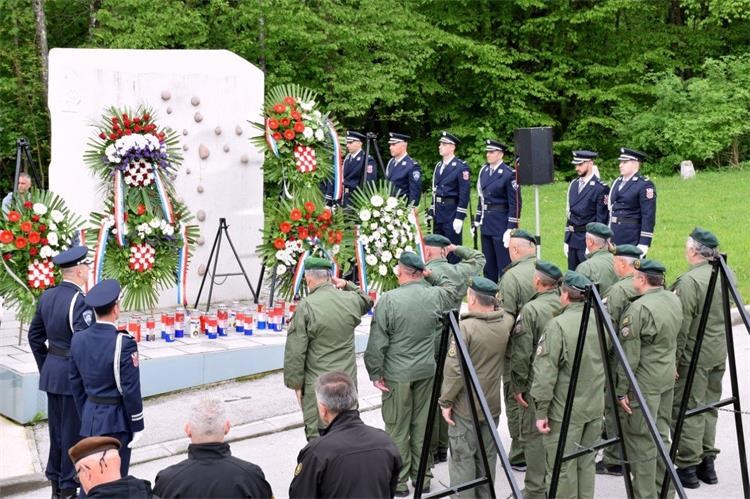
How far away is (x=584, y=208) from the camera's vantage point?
41.2ft

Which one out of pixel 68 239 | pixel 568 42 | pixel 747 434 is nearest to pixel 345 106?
Result: pixel 568 42

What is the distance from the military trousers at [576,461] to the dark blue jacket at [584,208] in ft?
20.0

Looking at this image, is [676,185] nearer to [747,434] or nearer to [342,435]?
[747,434]

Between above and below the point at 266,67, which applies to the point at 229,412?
below

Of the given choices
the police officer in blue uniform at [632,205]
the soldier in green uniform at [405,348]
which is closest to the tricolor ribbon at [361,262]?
the police officer in blue uniform at [632,205]

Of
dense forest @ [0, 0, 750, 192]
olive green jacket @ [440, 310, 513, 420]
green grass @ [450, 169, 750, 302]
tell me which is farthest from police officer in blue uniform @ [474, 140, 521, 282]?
dense forest @ [0, 0, 750, 192]

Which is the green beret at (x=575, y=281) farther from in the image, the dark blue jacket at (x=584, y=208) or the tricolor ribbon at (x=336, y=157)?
the dark blue jacket at (x=584, y=208)

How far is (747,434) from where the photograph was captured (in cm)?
862

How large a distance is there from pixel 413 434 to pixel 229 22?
16.4m

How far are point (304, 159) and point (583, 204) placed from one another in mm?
3421

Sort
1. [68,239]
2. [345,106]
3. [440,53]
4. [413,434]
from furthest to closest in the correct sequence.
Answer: [440,53] → [345,106] → [68,239] → [413,434]

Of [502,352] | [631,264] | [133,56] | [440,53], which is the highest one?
[440,53]

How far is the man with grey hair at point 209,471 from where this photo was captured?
13.9 feet

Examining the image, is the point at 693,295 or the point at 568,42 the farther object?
the point at 568,42
